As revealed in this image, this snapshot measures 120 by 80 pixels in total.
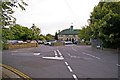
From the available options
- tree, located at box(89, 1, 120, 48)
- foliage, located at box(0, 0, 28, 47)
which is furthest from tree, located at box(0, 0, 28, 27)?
tree, located at box(89, 1, 120, 48)

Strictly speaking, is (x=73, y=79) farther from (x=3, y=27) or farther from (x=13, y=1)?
(x=13, y=1)

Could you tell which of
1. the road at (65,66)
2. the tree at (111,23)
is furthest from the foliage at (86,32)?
the road at (65,66)

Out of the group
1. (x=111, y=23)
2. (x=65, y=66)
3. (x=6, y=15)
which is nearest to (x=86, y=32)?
(x=111, y=23)

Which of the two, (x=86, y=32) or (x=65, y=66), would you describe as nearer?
→ (x=65, y=66)

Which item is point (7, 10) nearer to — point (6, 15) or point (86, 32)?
point (6, 15)

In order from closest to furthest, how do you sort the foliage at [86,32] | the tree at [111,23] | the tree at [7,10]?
the tree at [7,10] < the tree at [111,23] < the foliage at [86,32]

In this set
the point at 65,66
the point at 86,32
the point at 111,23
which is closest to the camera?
the point at 65,66

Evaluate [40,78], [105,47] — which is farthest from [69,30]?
[40,78]

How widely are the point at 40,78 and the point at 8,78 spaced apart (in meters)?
1.46

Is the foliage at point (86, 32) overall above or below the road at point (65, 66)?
above

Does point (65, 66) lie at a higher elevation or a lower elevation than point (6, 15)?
lower

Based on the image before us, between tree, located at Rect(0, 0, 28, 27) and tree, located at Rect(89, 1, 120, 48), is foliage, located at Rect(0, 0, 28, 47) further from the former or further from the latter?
tree, located at Rect(89, 1, 120, 48)

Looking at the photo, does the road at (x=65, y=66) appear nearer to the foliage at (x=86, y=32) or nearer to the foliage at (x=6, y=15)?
the foliage at (x=6, y=15)

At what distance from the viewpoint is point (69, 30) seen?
113 meters
